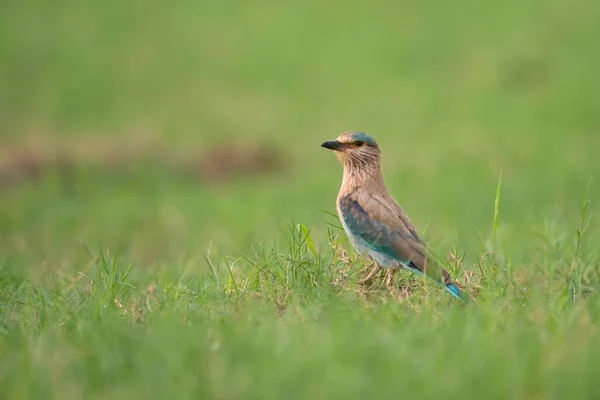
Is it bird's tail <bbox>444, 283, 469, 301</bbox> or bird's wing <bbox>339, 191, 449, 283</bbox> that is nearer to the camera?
bird's tail <bbox>444, 283, 469, 301</bbox>

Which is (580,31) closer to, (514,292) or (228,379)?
(514,292)

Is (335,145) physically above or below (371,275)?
above

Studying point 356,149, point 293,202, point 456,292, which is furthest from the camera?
point 293,202

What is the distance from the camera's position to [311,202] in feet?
39.9

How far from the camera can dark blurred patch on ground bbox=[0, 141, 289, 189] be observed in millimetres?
14297

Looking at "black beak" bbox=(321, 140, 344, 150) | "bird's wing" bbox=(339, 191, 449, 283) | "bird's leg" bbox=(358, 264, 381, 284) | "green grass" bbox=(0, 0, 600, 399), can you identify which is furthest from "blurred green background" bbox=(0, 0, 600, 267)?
"bird's leg" bbox=(358, 264, 381, 284)

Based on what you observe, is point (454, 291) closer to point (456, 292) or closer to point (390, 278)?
point (456, 292)

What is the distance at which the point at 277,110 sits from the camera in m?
17.4

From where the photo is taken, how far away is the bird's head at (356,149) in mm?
5918

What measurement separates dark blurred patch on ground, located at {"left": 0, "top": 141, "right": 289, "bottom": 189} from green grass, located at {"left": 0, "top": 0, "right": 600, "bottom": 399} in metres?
0.17

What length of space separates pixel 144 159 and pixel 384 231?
33.6 feet

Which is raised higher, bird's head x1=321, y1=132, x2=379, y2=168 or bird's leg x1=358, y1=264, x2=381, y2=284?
bird's head x1=321, y1=132, x2=379, y2=168

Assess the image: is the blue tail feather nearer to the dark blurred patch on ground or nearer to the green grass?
the green grass

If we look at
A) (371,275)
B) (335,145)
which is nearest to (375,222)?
(371,275)
